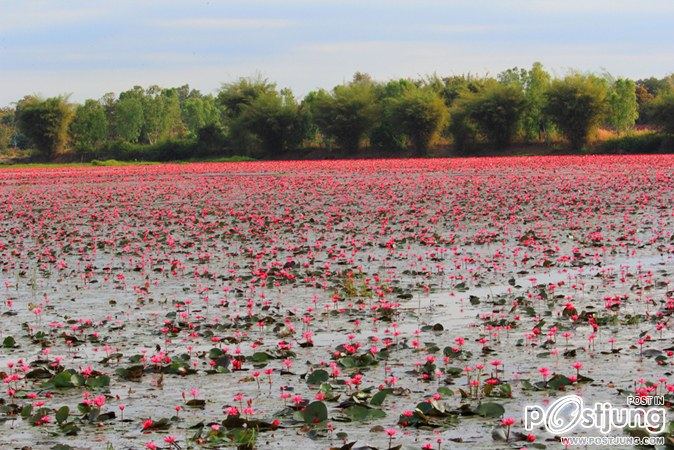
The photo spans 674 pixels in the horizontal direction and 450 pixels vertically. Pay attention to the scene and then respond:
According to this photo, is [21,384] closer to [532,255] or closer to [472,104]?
[532,255]

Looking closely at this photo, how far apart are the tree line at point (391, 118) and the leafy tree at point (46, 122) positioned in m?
0.09

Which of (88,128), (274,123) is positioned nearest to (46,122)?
(88,128)

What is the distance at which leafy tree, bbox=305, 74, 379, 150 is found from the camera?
Result: 71.8m

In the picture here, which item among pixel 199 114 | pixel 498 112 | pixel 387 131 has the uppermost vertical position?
pixel 199 114

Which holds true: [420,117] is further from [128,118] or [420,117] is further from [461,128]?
[128,118]

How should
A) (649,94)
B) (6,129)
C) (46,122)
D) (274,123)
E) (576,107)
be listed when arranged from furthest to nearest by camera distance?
1. (6,129)
2. (649,94)
3. (46,122)
4. (274,123)
5. (576,107)

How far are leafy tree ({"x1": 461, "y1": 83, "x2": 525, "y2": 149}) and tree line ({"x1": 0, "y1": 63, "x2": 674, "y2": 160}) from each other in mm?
70

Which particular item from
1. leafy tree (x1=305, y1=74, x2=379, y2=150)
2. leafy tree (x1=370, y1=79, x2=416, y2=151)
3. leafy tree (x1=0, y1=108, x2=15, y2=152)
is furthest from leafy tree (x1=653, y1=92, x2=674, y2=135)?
leafy tree (x1=0, y1=108, x2=15, y2=152)

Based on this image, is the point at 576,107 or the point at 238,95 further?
the point at 238,95

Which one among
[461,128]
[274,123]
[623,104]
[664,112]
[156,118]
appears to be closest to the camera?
[664,112]

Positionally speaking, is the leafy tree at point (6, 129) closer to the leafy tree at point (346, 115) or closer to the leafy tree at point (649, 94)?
the leafy tree at point (346, 115)

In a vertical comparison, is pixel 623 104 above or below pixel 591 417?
above

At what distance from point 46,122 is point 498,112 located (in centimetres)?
4278

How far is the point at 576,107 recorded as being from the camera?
61875mm
